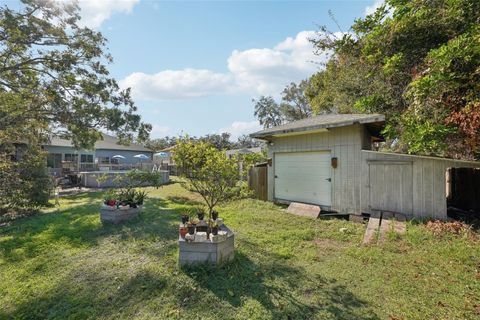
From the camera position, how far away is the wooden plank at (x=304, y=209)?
7.79 m

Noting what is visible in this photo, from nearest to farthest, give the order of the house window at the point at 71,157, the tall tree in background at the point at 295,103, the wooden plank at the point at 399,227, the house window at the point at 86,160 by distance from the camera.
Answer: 1. the wooden plank at the point at 399,227
2. the house window at the point at 86,160
3. the house window at the point at 71,157
4. the tall tree in background at the point at 295,103

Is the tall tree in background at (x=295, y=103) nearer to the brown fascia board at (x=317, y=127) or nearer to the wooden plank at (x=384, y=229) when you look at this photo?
the brown fascia board at (x=317, y=127)

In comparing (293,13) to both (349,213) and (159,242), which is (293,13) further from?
(159,242)

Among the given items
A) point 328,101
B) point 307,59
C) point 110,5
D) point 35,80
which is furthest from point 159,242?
point 328,101

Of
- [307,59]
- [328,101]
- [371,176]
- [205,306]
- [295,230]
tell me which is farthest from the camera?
[328,101]

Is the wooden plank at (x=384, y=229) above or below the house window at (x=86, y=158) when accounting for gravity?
below

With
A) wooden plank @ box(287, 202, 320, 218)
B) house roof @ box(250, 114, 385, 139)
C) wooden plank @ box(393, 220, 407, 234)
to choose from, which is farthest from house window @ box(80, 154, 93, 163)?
wooden plank @ box(393, 220, 407, 234)

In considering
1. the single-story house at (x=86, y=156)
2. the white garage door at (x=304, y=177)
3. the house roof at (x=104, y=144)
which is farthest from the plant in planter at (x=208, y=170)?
the house roof at (x=104, y=144)

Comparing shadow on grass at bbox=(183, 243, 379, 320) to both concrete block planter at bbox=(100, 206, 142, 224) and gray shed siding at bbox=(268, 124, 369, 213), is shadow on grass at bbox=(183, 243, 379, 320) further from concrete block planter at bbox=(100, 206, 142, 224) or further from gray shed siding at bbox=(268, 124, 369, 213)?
gray shed siding at bbox=(268, 124, 369, 213)

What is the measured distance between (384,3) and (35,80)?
14.7 m

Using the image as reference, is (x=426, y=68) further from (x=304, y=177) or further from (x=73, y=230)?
(x=73, y=230)

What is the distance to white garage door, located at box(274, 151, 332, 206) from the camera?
A: 8.24 metres

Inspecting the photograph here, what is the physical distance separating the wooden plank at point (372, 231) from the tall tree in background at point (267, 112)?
2918 cm

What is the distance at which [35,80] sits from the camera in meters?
12.3
